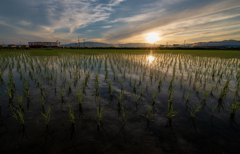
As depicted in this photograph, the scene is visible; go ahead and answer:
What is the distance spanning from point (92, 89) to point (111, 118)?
1.80m

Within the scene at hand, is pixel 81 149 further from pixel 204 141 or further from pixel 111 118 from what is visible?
pixel 204 141

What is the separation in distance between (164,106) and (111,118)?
1.37m

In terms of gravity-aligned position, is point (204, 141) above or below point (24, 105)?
below

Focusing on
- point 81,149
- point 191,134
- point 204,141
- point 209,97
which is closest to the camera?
point 81,149

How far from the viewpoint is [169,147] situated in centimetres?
163

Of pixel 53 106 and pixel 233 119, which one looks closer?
pixel 233 119

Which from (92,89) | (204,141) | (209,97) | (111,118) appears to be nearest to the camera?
(204,141)

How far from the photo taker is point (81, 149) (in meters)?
1.57

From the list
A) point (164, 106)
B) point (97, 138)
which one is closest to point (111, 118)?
point (97, 138)

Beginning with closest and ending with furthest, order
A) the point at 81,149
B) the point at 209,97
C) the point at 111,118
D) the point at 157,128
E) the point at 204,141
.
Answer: the point at 81,149 → the point at 204,141 → the point at 157,128 → the point at 111,118 → the point at 209,97

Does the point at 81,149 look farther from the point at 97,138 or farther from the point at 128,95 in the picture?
the point at 128,95

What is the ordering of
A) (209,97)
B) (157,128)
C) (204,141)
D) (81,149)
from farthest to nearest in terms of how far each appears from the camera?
(209,97)
(157,128)
(204,141)
(81,149)

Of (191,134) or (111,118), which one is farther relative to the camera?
(111,118)

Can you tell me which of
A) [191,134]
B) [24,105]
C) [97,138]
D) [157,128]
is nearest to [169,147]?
[157,128]
